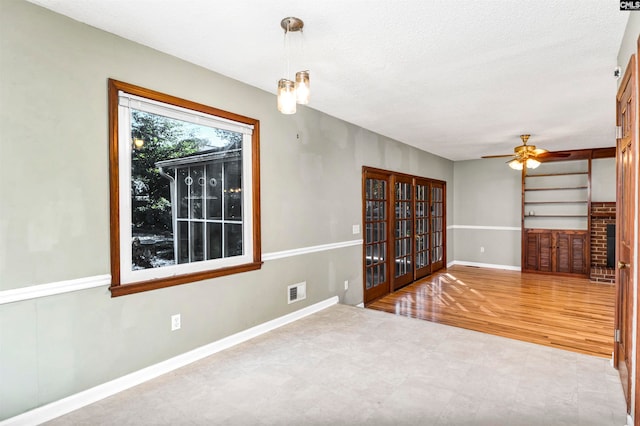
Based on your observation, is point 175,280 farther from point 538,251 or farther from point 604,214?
point 604,214

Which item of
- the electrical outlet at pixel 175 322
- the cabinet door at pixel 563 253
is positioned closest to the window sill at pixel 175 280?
the electrical outlet at pixel 175 322

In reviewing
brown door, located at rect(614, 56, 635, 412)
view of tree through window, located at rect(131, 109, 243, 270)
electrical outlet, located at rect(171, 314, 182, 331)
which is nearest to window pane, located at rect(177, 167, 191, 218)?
view of tree through window, located at rect(131, 109, 243, 270)

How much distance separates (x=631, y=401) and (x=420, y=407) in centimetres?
121

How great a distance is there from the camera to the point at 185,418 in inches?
83.8

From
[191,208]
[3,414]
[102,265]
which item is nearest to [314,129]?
[191,208]

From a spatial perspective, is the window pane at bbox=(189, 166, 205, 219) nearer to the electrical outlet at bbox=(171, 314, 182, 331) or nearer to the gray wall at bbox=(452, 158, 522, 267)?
the electrical outlet at bbox=(171, 314, 182, 331)

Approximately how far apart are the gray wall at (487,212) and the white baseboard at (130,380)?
20.1ft

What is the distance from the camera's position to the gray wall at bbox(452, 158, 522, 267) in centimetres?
789

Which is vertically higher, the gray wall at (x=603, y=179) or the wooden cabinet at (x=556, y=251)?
the gray wall at (x=603, y=179)

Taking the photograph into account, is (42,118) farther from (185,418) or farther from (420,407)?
(420,407)

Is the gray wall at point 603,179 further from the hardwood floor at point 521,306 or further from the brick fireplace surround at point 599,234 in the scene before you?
the hardwood floor at point 521,306

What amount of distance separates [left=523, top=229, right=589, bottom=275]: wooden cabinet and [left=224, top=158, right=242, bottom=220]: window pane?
22.1 feet

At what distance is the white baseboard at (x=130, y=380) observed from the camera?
208 cm

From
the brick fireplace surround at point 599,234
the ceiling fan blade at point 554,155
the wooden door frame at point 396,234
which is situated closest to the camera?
the wooden door frame at point 396,234
